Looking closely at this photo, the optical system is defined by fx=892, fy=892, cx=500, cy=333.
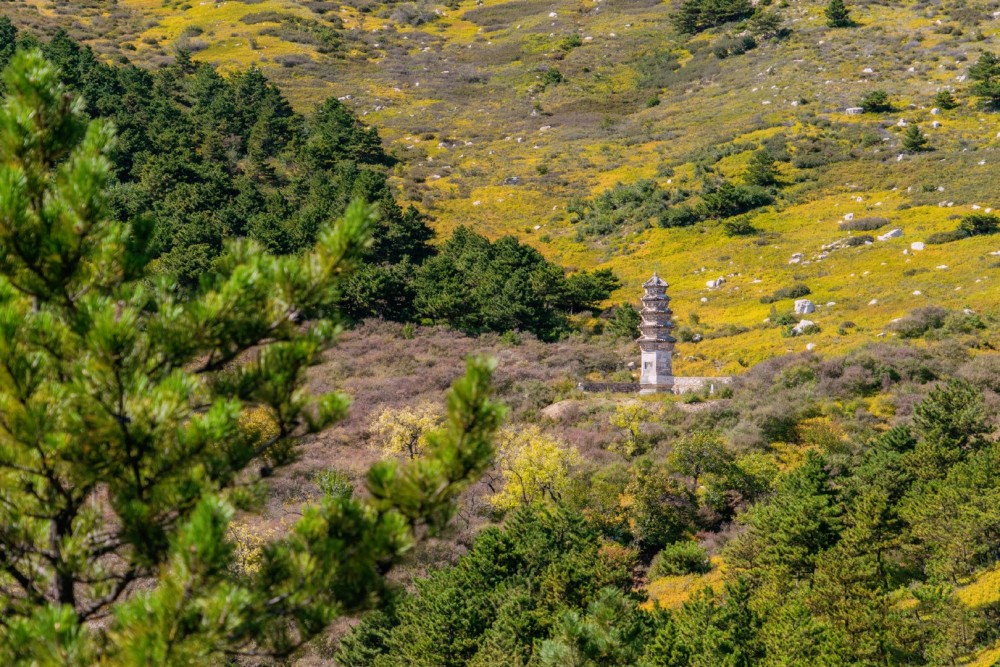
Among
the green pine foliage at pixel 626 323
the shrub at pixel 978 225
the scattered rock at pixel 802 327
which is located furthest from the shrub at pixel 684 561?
the shrub at pixel 978 225

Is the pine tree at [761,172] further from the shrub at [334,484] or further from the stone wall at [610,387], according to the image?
the shrub at [334,484]

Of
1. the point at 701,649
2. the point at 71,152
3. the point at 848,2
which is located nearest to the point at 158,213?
the point at 701,649

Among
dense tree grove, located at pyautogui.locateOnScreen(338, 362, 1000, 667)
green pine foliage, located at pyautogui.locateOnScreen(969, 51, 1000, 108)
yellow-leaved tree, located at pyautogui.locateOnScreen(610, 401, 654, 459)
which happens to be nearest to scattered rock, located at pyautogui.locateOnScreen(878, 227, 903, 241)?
A: green pine foliage, located at pyautogui.locateOnScreen(969, 51, 1000, 108)

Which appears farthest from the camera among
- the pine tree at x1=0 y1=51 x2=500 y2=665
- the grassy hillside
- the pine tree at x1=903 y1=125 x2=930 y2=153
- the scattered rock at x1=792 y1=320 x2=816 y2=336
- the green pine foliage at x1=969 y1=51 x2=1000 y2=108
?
the green pine foliage at x1=969 y1=51 x2=1000 y2=108

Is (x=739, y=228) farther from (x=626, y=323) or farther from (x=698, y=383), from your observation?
(x=698, y=383)

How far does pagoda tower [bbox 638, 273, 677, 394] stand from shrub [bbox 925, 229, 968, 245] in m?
24.5

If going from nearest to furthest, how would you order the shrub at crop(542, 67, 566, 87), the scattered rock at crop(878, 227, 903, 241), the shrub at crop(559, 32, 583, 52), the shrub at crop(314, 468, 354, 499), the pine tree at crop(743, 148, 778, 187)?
the shrub at crop(314, 468, 354, 499) → the scattered rock at crop(878, 227, 903, 241) → the pine tree at crop(743, 148, 778, 187) → the shrub at crop(542, 67, 566, 87) → the shrub at crop(559, 32, 583, 52)

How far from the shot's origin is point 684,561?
110 feet

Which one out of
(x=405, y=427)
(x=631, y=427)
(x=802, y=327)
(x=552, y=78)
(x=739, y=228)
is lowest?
(x=631, y=427)

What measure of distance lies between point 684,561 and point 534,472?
778 cm

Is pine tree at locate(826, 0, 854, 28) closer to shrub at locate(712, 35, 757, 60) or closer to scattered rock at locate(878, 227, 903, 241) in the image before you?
shrub at locate(712, 35, 757, 60)

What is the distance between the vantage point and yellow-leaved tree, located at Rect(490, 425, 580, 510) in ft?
125

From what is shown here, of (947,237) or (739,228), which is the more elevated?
(947,237)

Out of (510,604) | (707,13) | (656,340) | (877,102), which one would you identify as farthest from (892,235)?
(707,13)
